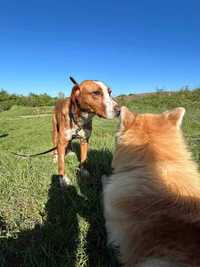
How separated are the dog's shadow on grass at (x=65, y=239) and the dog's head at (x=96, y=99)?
1.85 m

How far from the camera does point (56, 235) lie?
12.1 feet

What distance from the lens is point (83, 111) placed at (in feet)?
21.1

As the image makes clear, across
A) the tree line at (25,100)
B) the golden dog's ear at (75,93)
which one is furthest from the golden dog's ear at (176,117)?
the tree line at (25,100)

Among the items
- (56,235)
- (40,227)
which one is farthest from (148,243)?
(40,227)

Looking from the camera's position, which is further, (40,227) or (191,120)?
(191,120)

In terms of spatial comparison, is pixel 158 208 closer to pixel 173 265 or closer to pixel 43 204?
pixel 173 265

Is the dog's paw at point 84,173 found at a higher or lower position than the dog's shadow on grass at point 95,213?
higher

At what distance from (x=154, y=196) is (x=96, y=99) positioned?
3.92 m

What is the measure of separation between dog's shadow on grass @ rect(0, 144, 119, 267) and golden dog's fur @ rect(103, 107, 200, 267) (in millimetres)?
→ 614

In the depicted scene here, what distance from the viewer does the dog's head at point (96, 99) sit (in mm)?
6250

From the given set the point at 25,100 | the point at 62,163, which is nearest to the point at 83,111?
the point at 62,163

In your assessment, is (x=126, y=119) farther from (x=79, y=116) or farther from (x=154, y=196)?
(x=79, y=116)

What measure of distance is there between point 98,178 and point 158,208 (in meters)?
3.36

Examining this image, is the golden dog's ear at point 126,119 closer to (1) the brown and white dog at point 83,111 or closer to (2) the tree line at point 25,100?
(1) the brown and white dog at point 83,111
